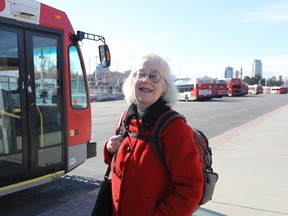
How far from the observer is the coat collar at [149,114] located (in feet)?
6.36

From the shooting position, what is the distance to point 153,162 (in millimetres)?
1858

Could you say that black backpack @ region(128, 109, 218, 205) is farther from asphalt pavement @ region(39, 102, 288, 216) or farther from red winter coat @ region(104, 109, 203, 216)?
asphalt pavement @ region(39, 102, 288, 216)

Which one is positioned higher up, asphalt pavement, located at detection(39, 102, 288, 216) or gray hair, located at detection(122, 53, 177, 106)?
gray hair, located at detection(122, 53, 177, 106)

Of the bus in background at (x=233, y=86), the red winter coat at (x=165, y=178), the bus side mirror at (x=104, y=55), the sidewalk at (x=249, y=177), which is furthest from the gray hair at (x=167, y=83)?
the bus in background at (x=233, y=86)

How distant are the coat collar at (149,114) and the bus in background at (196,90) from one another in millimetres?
36960

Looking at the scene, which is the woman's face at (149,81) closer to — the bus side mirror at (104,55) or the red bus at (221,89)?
the bus side mirror at (104,55)

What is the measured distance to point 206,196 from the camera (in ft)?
6.66

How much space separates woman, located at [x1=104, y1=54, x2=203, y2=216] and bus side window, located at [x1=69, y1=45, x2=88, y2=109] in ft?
11.5

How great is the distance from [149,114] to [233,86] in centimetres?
5240

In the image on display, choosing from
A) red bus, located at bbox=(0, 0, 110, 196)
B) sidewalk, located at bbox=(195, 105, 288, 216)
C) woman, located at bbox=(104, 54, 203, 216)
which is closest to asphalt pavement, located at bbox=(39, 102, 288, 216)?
sidewalk, located at bbox=(195, 105, 288, 216)

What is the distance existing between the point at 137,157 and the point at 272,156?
6614 millimetres

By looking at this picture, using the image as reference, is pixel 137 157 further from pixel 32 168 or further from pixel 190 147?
pixel 32 168

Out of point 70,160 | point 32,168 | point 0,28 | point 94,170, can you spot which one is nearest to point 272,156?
point 94,170

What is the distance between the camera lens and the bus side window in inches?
213
